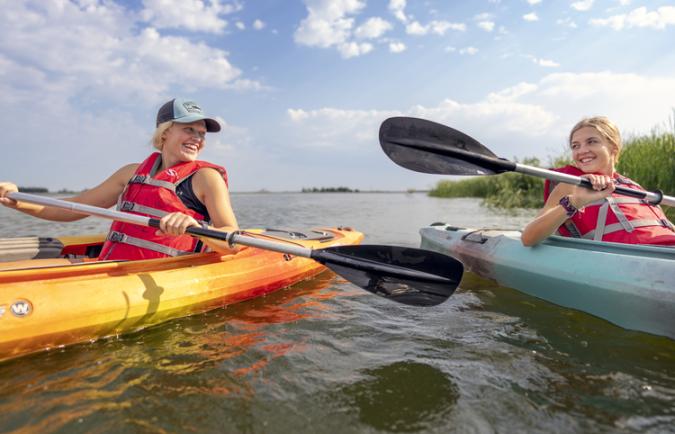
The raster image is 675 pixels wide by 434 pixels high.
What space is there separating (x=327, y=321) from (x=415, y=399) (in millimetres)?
1103

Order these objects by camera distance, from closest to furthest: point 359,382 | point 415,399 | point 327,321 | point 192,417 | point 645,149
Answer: point 192,417 → point 415,399 → point 359,382 → point 327,321 → point 645,149

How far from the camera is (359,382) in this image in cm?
190

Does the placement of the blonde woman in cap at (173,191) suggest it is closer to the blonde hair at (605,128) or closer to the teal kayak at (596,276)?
the teal kayak at (596,276)

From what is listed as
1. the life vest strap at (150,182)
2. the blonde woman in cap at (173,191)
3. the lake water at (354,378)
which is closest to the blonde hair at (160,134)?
the blonde woman in cap at (173,191)

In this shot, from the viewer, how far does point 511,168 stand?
10.0 feet

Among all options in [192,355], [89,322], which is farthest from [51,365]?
[192,355]

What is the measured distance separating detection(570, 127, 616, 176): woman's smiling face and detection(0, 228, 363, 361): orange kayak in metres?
2.48

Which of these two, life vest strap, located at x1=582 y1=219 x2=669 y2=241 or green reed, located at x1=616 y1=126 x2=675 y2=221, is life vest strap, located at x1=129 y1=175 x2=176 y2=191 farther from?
green reed, located at x1=616 y1=126 x2=675 y2=221

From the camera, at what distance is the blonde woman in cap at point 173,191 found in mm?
2887

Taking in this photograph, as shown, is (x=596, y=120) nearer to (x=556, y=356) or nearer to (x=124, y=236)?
(x=556, y=356)

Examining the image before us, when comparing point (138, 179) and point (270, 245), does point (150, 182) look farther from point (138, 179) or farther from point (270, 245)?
point (270, 245)

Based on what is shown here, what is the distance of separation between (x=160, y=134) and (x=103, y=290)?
47.7 inches

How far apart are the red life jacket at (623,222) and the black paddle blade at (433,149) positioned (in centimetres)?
75

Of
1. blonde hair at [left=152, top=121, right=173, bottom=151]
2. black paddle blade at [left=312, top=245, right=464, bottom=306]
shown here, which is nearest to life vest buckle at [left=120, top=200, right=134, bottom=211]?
blonde hair at [left=152, top=121, right=173, bottom=151]
